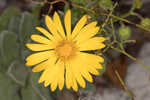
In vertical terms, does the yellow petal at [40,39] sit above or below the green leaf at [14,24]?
below

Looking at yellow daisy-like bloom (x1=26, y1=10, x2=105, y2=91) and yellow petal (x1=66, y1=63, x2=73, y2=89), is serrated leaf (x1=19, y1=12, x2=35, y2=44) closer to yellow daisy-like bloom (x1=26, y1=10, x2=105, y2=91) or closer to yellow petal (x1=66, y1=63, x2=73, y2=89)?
yellow daisy-like bloom (x1=26, y1=10, x2=105, y2=91)

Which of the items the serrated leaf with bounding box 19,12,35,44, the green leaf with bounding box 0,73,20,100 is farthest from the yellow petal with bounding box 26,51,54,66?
the green leaf with bounding box 0,73,20,100

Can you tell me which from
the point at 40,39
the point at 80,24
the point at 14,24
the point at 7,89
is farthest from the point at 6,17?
the point at 80,24

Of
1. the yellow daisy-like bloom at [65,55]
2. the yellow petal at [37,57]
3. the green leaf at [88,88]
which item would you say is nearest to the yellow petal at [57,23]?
the yellow daisy-like bloom at [65,55]

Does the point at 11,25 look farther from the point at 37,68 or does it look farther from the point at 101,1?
the point at 101,1

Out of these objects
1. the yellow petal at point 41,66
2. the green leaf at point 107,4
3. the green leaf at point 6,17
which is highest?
the green leaf at point 6,17

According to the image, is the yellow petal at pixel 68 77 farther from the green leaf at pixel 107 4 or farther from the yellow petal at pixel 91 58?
the green leaf at pixel 107 4

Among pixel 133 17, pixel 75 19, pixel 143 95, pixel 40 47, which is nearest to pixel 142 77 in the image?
pixel 143 95

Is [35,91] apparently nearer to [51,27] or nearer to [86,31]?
[51,27]

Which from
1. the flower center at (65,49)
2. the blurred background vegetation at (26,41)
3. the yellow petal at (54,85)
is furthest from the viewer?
the blurred background vegetation at (26,41)
